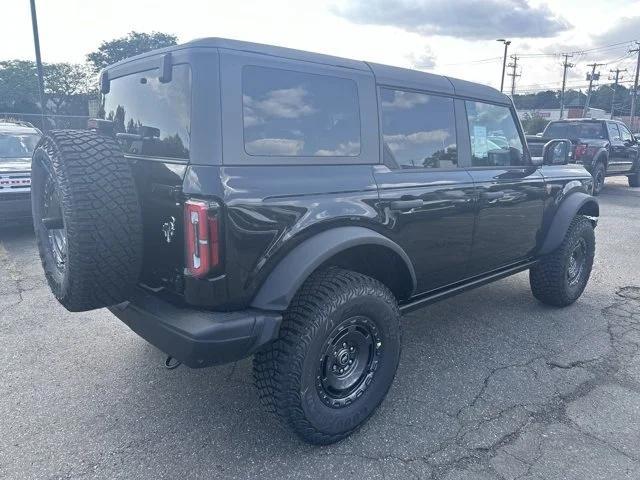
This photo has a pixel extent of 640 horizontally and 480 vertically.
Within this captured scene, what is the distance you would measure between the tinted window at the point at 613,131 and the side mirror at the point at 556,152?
10366 mm

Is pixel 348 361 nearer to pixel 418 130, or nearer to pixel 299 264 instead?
pixel 299 264

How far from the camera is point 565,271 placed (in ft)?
14.3

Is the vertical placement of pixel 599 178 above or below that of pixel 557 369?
above

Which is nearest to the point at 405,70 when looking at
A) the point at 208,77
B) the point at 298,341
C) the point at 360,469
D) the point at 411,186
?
the point at 411,186

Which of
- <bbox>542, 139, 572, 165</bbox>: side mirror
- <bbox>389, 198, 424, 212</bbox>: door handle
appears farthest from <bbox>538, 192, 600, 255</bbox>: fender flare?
<bbox>389, 198, 424, 212</bbox>: door handle

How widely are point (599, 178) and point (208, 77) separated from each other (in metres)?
13.0

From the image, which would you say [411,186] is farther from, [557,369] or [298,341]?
[557,369]

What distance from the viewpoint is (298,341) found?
Answer: 235 centimetres

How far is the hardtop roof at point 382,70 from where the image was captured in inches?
90.0

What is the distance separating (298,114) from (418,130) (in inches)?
Result: 39.5

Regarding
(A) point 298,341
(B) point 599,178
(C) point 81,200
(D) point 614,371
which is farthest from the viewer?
(B) point 599,178

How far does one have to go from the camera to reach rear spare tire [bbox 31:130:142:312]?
219 cm

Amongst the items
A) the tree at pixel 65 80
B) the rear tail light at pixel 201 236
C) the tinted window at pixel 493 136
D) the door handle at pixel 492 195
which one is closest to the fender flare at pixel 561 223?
the tinted window at pixel 493 136

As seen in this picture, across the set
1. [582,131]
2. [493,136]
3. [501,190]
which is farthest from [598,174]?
[501,190]
